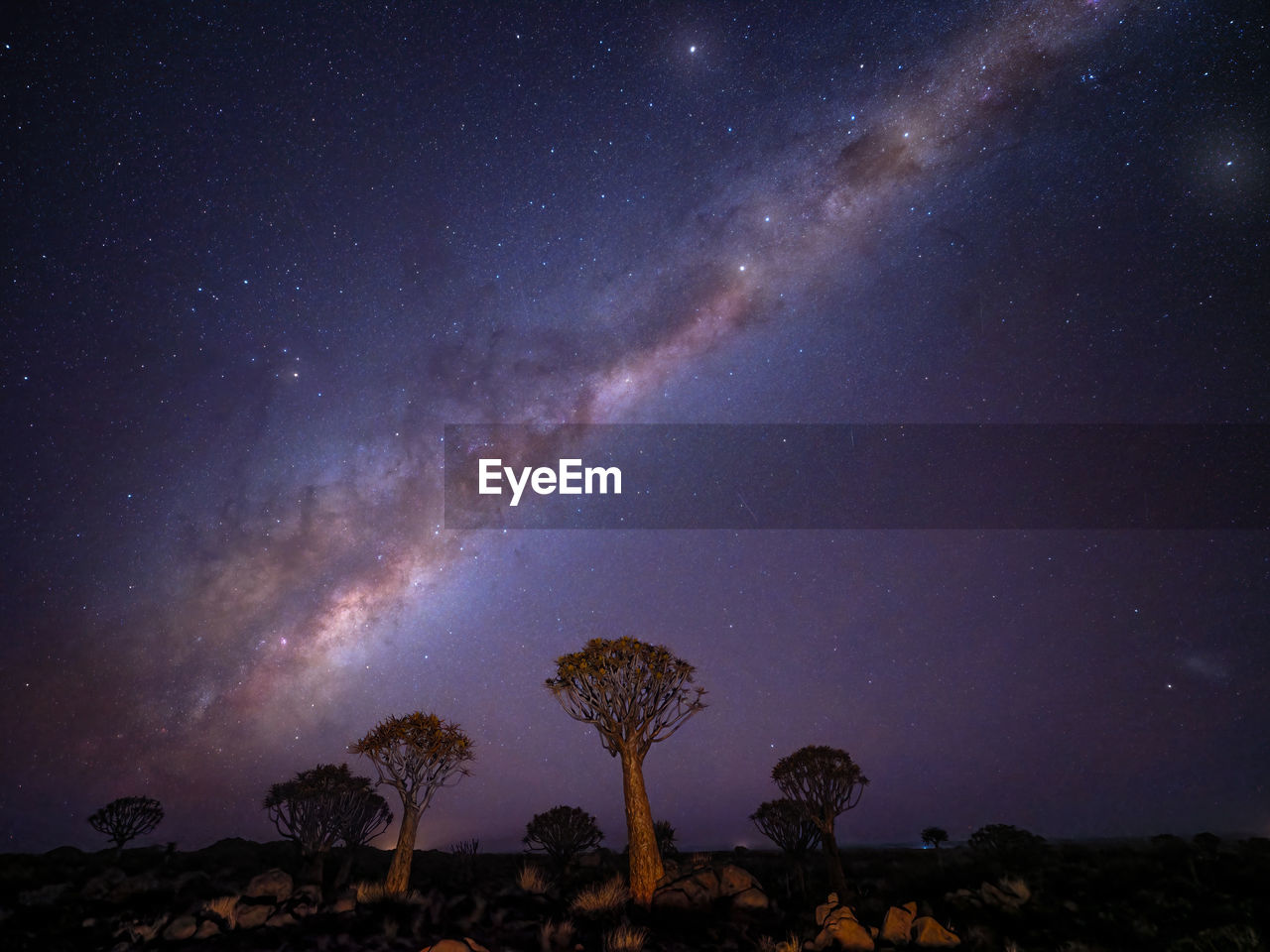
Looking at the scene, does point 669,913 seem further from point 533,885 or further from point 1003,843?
point 1003,843

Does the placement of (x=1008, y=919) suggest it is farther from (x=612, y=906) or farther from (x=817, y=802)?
(x=612, y=906)

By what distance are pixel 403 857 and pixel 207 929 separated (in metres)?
5.04

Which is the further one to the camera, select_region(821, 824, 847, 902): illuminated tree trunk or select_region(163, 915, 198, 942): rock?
select_region(821, 824, 847, 902): illuminated tree trunk

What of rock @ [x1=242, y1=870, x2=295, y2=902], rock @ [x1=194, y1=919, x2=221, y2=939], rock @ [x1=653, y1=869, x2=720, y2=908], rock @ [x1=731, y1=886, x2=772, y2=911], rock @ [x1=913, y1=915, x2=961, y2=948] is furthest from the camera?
rock @ [x1=242, y1=870, x2=295, y2=902]

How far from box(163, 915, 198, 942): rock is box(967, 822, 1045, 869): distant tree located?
27395mm

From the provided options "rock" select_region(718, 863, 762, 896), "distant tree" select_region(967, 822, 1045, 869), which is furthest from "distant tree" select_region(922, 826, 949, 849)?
"rock" select_region(718, 863, 762, 896)

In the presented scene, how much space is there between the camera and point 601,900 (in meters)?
16.0

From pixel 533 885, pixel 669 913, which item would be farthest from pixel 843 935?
pixel 533 885

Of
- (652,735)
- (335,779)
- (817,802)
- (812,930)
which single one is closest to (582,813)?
(335,779)

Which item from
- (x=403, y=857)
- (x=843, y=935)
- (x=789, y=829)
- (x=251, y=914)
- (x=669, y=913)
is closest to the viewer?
(x=843, y=935)

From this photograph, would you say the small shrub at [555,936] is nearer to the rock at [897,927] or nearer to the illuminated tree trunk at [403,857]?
the illuminated tree trunk at [403,857]

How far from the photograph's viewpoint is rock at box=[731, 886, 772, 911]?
15852mm

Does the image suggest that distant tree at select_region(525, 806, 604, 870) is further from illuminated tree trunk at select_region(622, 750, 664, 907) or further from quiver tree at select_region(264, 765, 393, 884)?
illuminated tree trunk at select_region(622, 750, 664, 907)

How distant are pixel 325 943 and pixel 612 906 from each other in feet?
21.2
